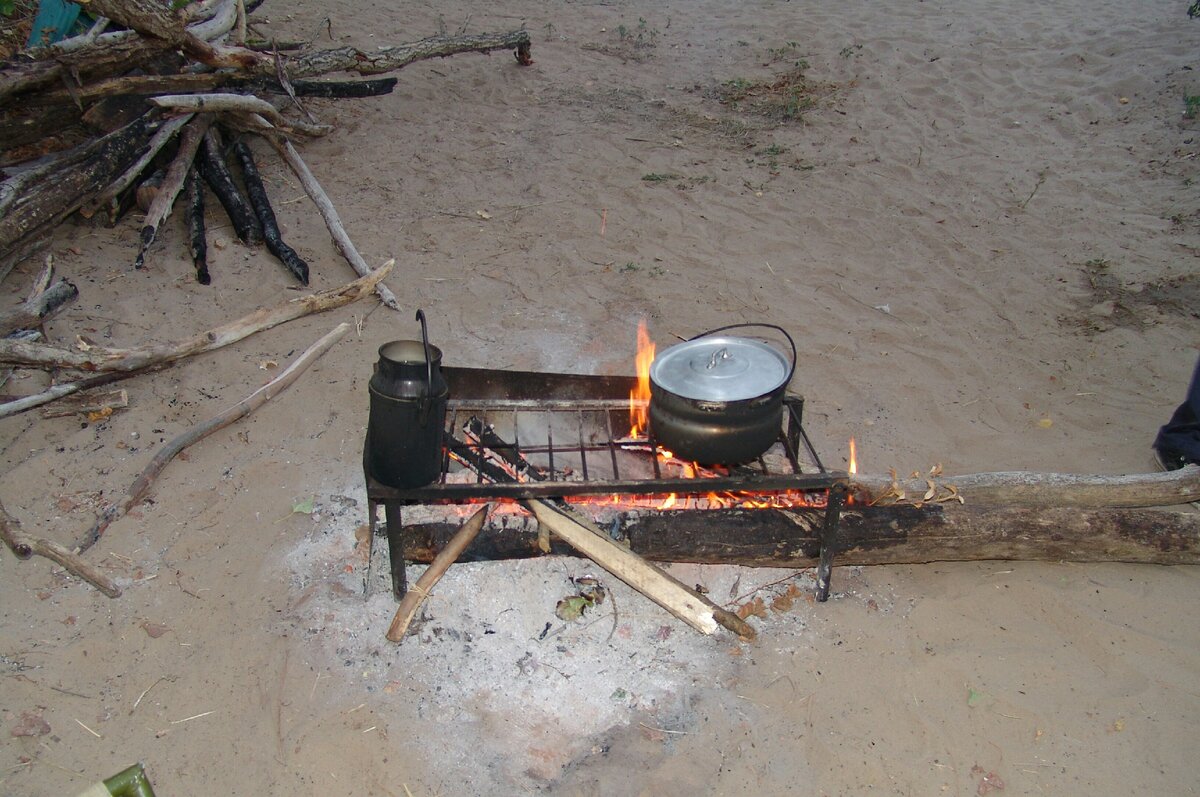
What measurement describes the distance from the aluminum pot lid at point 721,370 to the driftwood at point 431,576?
991mm

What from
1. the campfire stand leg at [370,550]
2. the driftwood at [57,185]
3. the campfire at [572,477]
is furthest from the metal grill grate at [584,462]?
the driftwood at [57,185]

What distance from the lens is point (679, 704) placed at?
302cm

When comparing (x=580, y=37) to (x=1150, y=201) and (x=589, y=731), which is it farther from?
(x=589, y=731)

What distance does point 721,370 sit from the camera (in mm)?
3131

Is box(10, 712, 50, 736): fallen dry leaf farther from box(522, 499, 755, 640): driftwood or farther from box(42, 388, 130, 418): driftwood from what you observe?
box(522, 499, 755, 640): driftwood

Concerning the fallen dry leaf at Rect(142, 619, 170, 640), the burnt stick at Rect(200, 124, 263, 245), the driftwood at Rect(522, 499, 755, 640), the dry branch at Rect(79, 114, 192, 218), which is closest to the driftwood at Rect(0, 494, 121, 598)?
the fallen dry leaf at Rect(142, 619, 170, 640)

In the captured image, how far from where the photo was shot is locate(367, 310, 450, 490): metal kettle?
2.88 m

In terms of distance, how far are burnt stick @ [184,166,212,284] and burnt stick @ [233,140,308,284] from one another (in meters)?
0.37

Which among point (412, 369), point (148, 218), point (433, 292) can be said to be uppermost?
point (412, 369)

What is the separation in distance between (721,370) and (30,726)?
114 inches

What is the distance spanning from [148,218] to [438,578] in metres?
3.88

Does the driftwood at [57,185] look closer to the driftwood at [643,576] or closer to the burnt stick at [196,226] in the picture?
the burnt stick at [196,226]

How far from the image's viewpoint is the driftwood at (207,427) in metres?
3.63

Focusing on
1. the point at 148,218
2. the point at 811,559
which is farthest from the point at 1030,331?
the point at 148,218
